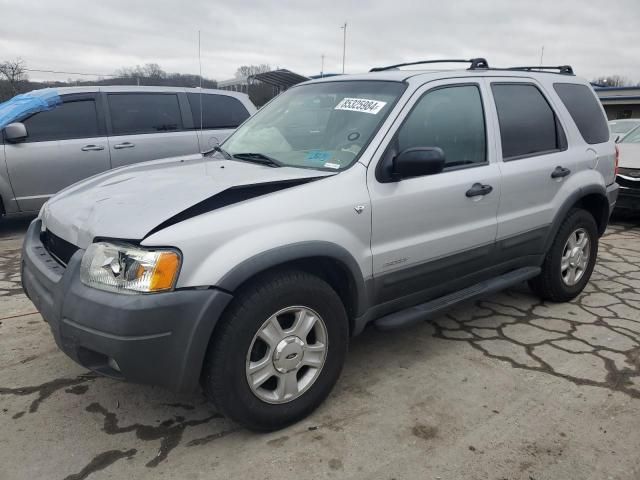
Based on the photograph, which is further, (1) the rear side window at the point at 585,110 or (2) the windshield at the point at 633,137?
(2) the windshield at the point at 633,137

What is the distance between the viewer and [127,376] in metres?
2.24

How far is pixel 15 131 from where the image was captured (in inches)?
232

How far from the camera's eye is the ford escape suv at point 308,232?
223cm

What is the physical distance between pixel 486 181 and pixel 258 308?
1824 millimetres

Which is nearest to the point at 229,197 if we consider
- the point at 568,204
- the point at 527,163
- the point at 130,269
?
the point at 130,269

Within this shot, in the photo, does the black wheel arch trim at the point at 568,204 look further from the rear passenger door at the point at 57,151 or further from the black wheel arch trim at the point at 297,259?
the rear passenger door at the point at 57,151

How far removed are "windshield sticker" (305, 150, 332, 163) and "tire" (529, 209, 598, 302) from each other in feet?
7.24

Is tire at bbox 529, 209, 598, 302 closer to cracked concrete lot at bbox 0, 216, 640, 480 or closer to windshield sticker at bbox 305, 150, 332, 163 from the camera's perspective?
cracked concrete lot at bbox 0, 216, 640, 480

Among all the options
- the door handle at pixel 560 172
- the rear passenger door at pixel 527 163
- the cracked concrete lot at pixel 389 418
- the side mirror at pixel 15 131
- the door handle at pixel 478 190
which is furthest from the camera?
the side mirror at pixel 15 131

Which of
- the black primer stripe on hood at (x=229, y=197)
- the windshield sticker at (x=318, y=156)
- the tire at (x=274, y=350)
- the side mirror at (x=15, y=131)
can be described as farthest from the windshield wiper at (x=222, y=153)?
the side mirror at (x=15, y=131)

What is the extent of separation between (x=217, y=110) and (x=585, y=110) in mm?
4836

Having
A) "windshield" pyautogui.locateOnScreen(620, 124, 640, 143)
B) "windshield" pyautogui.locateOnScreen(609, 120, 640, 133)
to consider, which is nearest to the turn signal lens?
"windshield" pyautogui.locateOnScreen(620, 124, 640, 143)

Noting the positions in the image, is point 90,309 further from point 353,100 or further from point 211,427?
point 353,100

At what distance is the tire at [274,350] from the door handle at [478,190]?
118cm
